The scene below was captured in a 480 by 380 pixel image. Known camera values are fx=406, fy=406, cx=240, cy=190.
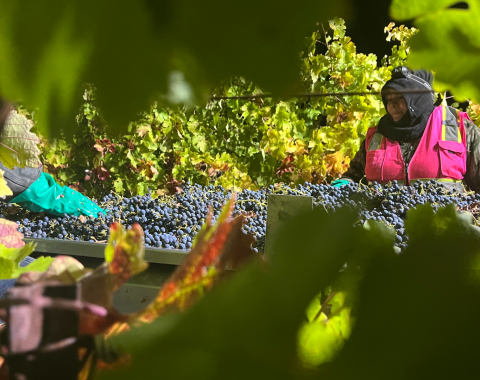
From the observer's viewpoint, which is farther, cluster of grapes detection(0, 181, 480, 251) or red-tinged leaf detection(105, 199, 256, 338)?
cluster of grapes detection(0, 181, 480, 251)

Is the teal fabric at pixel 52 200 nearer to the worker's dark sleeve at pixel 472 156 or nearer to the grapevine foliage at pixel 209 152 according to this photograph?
the grapevine foliage at pixel 209 152

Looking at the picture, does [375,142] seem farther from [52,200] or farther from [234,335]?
[234,335]

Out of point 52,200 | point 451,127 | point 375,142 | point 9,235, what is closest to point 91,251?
point 9,235

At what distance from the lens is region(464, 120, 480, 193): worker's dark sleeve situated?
127 centimetres

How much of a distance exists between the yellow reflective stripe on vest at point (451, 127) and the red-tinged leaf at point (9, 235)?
4.28 feet

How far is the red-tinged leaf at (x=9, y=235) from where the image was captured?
287mm

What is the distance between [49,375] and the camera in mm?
87

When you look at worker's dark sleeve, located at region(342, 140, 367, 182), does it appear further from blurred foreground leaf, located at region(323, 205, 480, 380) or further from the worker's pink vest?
blurred foreground leaf, located at region(323, 205, 480, 380)

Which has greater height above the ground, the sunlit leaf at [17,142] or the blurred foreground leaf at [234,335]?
the sunlit leaf at [17,142]

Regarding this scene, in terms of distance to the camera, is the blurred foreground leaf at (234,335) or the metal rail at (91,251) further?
the metal rail at (91,251)

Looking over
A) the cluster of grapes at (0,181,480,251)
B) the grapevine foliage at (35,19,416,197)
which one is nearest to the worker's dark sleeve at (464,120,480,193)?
the cluster of grapes at (0,181,480,251)

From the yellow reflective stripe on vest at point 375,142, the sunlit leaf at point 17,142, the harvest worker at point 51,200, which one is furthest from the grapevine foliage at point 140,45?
the yellow reflective stripe on vest at point 375,142

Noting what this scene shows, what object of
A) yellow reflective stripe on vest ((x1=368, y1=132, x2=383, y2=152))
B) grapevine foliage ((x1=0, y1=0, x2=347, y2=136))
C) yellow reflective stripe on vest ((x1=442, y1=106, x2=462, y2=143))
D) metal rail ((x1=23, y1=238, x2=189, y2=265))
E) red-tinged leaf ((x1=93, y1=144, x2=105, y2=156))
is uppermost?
yellow reflective stripe on vest ((x1=442, y1=106, x2=462, y2=143))

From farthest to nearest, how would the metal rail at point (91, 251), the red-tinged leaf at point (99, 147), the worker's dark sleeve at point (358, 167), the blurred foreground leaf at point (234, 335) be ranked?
the worker's dark sleeve at point (358, 167)
the red-tinged leaf at point (99, 147)
the metal rail at point (91, 251)
the blurred foreground leaf at point (234, 335)
